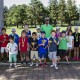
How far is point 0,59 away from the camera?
11406 millimetres

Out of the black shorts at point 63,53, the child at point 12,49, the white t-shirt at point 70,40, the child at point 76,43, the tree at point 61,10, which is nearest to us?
the child at point 12,49

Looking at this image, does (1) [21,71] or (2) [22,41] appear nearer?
(1) [21,71]

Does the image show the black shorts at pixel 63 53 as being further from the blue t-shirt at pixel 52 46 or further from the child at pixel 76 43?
the child at pixel 76 43

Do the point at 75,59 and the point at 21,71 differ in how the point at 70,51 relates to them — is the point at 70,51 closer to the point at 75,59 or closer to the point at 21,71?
the point at 75,59

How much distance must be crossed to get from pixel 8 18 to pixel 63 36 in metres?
50.4

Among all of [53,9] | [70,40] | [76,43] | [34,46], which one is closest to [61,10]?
[53,9]

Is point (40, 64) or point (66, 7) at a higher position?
point (66, 7)

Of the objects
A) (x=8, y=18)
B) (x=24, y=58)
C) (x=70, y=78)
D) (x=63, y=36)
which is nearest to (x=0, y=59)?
(x=24, y=58)

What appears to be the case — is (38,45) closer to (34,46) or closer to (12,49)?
(34,46)

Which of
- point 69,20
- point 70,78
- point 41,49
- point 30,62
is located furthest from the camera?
point 69,20

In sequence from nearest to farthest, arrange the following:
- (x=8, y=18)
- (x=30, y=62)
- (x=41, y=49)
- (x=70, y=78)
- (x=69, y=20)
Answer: (x=70, y=78)
(x=41, y=49)
(x=30, y=62)
(x=8, y=18)
(x=69, y=20)

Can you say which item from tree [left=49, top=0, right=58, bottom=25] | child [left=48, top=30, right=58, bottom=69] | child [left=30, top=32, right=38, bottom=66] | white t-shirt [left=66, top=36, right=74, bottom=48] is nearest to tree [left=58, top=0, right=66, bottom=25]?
tree [left=49, top=0, right=58, bottom=25]

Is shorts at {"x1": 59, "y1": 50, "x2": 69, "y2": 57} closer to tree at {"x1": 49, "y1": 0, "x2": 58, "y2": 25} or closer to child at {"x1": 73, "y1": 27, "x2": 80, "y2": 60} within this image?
child at {"x1": 73, "y1": 27, "x2": 80, "y2": 60}

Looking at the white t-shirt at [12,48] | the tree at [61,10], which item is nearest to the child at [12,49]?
the white t-shirt at [12,48]
